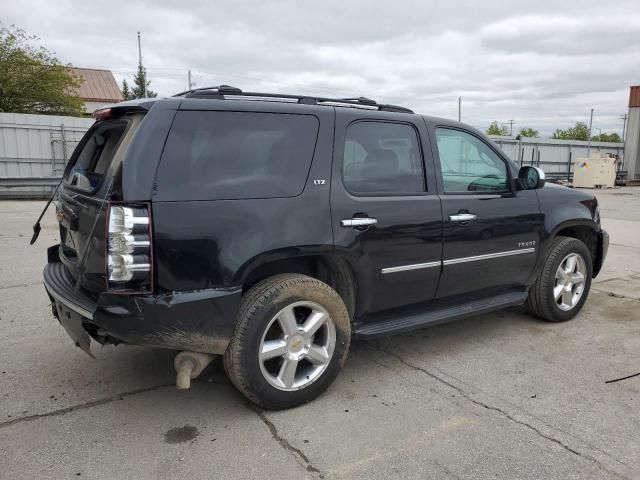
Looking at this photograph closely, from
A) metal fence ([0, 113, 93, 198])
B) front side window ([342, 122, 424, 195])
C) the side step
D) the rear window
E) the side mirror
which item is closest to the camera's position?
the rear window

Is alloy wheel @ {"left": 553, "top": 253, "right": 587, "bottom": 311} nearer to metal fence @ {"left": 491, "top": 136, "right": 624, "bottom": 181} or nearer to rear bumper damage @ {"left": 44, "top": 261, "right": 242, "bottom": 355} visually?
rear bumper damage @ {"left": 44, "top": 261, "right": 242, "bottom": 355}

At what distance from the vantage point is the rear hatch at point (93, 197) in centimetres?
280

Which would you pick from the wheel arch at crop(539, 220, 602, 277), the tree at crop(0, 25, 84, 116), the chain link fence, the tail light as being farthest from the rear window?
the tree at crop(0, 25, 84, 116)

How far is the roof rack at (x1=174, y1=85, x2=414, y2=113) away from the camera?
3.15m

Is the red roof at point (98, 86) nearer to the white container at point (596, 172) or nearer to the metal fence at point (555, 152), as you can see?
the metal fence at point (555, 152)

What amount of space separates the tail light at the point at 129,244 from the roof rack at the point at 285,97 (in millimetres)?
860

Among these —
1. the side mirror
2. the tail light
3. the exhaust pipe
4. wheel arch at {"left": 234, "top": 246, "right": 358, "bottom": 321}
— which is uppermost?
the side mirror

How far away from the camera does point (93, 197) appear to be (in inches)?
116

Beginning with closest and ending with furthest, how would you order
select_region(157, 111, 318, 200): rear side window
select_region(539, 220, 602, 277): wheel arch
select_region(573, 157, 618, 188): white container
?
1. select_region(157, 111, 318, 200): rear side window
2. select_region(539, 220, 602, 277): wheel arch
3. select_region(573, 157, 618, 188): white container

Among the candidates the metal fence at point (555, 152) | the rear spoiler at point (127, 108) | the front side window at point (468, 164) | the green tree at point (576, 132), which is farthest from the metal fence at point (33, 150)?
the green tree at point (576, 132)

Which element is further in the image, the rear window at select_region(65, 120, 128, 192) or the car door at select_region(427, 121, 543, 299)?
the car door at select_region(427, 121, 543, 299)

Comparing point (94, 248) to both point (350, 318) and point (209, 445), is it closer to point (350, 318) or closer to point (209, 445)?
point (209, 445)

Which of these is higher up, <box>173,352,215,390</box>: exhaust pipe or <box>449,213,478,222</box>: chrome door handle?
<box>449,213,478,222</box>: chrome door handle

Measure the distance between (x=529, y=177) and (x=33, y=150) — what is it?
17141 millimetres
